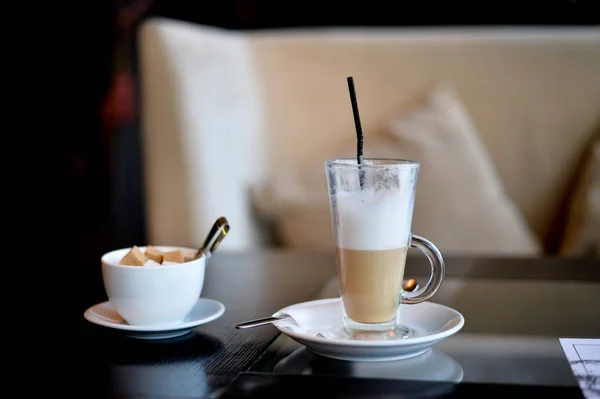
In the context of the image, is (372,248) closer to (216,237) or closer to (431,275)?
(431,275)

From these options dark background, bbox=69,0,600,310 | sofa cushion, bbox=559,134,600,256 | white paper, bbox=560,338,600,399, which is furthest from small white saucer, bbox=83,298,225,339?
dark background, bbox=69,0,600,310

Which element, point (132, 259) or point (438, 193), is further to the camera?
point (438, 193)

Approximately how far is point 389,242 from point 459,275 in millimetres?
462

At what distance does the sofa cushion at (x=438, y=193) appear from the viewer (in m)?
2.04

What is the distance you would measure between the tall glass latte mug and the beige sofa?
1.16 m

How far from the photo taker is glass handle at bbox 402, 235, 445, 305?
82cm

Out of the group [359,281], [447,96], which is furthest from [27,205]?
[359,281]

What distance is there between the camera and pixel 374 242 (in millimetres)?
818

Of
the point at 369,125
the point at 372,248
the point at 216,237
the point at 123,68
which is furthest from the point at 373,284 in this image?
the point at 123,68

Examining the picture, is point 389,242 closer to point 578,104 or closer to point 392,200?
point 392,200

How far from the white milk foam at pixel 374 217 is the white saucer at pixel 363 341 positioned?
9 cm

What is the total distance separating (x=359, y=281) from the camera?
0.83m

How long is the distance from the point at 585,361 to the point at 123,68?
314 centimetres

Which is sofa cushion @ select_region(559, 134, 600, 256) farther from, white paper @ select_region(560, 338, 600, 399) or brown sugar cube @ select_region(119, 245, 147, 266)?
brown sugar cube @ select_region(119, 245, 147, 266)
